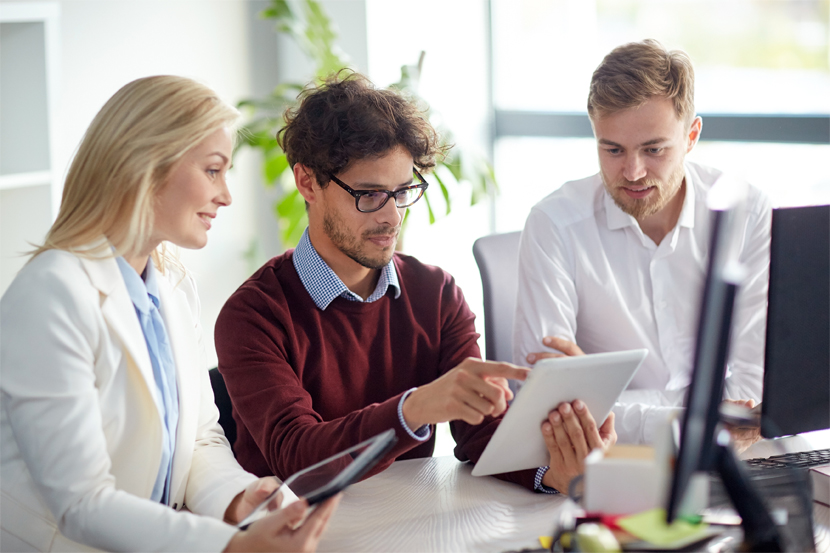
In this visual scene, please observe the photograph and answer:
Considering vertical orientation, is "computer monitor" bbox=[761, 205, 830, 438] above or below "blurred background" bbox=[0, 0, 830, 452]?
below

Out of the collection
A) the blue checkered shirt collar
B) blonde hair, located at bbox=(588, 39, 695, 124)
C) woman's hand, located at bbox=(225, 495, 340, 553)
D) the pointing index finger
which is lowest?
woman's hand, located at bbox=(225, 495, 340, 553)

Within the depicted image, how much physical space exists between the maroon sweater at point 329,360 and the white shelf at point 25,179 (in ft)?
3.41

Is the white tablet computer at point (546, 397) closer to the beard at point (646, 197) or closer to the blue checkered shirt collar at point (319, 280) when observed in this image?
the blue checkered shirt collar at point (319, 280)

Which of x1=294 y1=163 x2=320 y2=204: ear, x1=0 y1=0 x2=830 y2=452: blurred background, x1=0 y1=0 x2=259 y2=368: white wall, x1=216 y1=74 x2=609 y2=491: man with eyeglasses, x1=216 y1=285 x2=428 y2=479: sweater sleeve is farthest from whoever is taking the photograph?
x1=0 y1=0 x2=259 y2=368: white wall

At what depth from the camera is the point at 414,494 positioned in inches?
55.7

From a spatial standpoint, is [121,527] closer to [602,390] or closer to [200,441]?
[200,441]

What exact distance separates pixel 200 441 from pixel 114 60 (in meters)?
2.21

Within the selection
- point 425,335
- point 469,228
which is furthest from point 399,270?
point 469,228

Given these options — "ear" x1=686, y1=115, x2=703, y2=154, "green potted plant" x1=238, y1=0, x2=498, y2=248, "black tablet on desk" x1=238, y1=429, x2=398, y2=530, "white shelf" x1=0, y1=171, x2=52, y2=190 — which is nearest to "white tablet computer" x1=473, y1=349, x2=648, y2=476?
"black tablet on desk" x1=238, y1=429, x2=398, y2=530

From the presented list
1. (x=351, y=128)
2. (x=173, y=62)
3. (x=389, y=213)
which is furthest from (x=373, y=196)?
(x=173, y=62)

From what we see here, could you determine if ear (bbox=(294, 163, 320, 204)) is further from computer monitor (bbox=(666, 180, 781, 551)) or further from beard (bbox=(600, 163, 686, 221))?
computer monitor (bbox=(666, 180, 781, 551))

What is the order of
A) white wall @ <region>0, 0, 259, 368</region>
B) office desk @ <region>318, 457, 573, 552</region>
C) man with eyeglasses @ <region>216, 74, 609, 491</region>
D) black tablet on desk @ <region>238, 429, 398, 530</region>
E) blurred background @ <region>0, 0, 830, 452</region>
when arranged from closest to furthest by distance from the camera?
black tablet on desk @ <region>238, 429, 398, 530</region>
office desk @ <region>318, 457, 573, 552</region>
man with eyeglasses @ <region>216, 74, 609, 491</region>
blurred background @ <region>0, 0, 830, 452</region>
white wall @ <region>0, 0, 259, 368</region>

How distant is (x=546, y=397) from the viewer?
1220mm

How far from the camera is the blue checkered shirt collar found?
1.68 m
